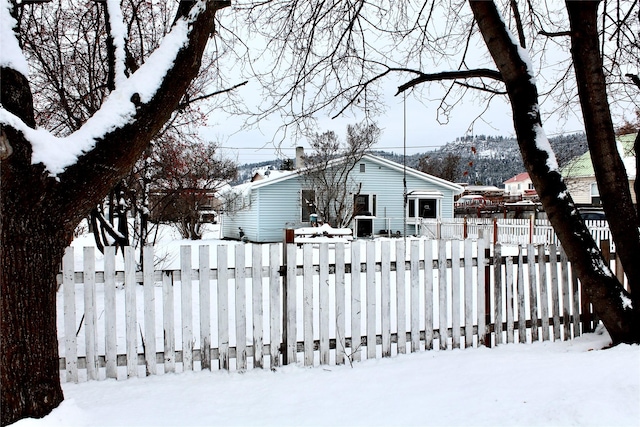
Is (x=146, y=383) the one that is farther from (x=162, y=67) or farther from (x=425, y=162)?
(x=425, y=162)

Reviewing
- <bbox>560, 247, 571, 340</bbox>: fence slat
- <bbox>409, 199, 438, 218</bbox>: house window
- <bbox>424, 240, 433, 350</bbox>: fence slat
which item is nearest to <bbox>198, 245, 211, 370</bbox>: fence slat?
<bbox>424, 240, 433, 350</bbox>: fence slat

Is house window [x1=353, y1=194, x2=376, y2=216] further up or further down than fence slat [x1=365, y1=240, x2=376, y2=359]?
further up

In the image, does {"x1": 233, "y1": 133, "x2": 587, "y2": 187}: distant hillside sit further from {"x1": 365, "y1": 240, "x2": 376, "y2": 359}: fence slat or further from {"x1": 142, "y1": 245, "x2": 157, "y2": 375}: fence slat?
{"x1": 142, "y1": 245, "x2": 157, "y2": 375}: fence slat

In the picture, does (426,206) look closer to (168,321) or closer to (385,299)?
(385,299)

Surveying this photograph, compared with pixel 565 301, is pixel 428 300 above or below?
above

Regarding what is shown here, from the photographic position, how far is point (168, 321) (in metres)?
4.01

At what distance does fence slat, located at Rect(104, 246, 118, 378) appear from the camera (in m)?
3.90

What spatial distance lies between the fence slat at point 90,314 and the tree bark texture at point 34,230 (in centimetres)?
70

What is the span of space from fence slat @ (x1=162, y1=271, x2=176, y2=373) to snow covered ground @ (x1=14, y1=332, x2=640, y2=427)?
0.37 feet

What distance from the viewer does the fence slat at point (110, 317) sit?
3.90 metres

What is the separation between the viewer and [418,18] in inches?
276

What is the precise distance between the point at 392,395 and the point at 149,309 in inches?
82.5

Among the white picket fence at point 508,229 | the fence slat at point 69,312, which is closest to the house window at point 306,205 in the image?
the white picket fence at point 508,229

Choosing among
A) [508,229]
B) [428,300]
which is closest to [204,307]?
[428,300]
